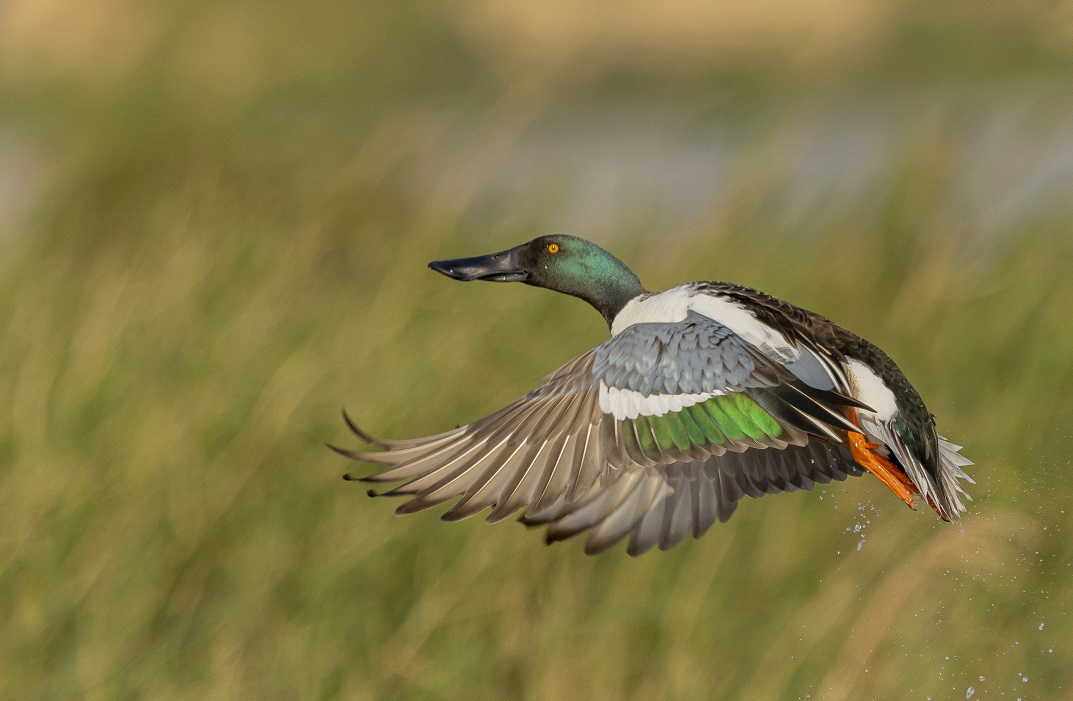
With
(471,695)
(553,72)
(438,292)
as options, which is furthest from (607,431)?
(553,72)

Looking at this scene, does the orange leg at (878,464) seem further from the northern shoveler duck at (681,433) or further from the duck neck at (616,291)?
the duck neck at (616,291)

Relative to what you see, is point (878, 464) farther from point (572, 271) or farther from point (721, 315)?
point (572, 271)

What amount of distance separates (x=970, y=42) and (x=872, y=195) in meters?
9.47

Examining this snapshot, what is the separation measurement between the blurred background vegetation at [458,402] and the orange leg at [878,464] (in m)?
0.88

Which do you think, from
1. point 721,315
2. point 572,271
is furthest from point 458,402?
point 721,315

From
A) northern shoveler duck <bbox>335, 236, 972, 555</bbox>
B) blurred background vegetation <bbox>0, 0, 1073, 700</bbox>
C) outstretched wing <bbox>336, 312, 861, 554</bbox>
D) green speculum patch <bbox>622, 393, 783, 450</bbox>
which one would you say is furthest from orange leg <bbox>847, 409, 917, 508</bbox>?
blurred background vegetation <bbox>0, 0, 1073, 700</bbox>

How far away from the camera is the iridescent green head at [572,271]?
3.46 metres

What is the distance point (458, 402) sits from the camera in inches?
172

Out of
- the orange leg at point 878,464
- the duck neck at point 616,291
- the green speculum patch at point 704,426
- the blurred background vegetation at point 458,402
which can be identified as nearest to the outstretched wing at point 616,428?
the green speculum patch at point 704,426

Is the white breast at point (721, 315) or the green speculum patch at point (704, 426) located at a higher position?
the white breast at point (721, 315)

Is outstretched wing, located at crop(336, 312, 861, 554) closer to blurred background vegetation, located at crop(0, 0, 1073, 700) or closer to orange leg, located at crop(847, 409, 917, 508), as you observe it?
orange leg, located at crop(847, 409, 917, 508)

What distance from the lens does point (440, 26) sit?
14.5 metres

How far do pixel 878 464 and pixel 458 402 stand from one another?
60.0 inches

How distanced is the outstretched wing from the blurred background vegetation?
87 centimetres
